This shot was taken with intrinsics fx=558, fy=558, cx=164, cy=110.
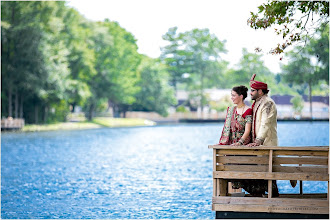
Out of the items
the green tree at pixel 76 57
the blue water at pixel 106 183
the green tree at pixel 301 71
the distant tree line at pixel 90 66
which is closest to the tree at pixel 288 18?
the blue water at pixel 106 183

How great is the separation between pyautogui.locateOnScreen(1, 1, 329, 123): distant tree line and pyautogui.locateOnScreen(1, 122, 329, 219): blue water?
817cm

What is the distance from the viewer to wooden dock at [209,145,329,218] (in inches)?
310

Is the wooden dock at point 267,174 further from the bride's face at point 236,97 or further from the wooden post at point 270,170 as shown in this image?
the bride's face at point 236,97

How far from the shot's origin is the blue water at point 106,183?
13930mm

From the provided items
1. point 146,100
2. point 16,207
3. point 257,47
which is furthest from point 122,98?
point 257,47

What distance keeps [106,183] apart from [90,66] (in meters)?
42.2

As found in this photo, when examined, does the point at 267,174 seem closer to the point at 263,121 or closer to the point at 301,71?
the point at 263,121

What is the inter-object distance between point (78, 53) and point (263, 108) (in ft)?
170

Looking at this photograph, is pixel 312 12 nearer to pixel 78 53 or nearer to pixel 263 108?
pixel 263 108

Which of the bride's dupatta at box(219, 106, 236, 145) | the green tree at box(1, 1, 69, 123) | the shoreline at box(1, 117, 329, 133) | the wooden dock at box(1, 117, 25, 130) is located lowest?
the shoreline at box(1, 117, 329, 133)

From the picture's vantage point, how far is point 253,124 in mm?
8406

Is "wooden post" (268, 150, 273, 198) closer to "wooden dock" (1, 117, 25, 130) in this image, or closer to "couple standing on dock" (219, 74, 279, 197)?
"couple standing on dock" (219, 74, 279, 197)

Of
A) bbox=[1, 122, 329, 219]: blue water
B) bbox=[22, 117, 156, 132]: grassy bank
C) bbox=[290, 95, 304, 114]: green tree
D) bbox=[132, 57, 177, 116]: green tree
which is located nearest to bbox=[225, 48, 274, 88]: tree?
bbox=[290, 95, 304, 114]: green tree

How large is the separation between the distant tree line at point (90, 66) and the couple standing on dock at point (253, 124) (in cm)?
1345
